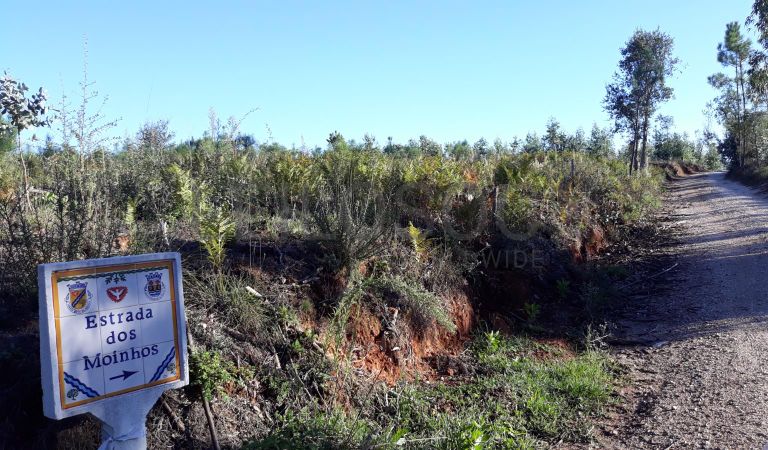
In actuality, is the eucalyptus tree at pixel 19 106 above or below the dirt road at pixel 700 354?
above

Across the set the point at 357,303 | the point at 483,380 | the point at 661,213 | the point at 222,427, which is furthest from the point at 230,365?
the point at 661,213

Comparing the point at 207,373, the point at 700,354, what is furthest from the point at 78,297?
the point at 700,354

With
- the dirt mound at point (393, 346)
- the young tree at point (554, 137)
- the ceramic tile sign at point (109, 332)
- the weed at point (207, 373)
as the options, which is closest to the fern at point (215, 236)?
the weed at point (207, 373)

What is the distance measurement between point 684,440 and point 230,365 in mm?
3417

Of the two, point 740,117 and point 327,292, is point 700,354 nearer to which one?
point 327,292

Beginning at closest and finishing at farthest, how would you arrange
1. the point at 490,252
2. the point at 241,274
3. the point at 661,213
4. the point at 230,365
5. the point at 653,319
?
1. the point at 230,365
2. the point at 241,274
3. the point at 653,319
4. the point at 490,252
5. the point at 661,213

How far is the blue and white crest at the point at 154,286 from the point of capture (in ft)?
8.87

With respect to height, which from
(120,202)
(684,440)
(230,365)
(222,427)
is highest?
(120,202)

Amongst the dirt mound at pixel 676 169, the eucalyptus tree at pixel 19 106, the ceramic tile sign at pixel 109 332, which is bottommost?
the ceramic tile sign at pixel 109 332

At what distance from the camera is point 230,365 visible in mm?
4266

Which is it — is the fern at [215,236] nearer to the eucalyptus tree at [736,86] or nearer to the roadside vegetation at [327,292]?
the roadside vegetation at [327,292]

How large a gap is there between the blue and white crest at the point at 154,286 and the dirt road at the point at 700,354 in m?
3.56

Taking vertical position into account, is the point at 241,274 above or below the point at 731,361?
above

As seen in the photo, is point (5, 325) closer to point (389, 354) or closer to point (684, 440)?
point (389, 354)
